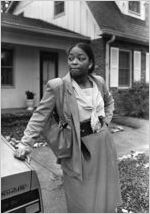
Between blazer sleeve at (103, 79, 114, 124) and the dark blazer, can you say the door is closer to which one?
blazer sleeve at (103, 79, 114, 124)

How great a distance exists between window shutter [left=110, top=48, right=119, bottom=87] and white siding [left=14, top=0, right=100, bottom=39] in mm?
1044

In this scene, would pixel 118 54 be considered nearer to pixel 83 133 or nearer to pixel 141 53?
pixel 141 53

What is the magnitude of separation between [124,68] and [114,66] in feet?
3.10

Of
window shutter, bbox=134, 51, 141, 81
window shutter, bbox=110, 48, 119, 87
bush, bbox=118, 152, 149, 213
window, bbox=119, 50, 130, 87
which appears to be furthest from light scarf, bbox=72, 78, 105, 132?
window shutter, bbox=134, 51, 141, 81

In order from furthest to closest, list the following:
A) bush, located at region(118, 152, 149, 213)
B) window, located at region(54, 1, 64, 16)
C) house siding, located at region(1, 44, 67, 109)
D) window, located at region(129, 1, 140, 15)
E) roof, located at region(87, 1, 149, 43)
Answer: window, located at region(129, 1, 140, 15), window, located at region(54, 1, 64, 16), house siding, located at region(1, 44, 67, 109), roof, located at region(87, 1, 149, 43), bush, located at region(118, 152, 149, 213)

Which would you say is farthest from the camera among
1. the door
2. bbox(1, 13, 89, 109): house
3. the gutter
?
the door

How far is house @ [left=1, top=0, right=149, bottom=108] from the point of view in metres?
9.06

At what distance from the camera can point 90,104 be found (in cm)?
190

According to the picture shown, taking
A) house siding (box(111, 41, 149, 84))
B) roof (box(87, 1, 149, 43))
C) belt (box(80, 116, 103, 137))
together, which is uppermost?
roof (box(87, 1, 149, 43))

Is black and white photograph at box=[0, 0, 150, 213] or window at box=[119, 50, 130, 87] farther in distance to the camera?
window at box=[119, 50, 130, 87]

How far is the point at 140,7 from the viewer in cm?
1117

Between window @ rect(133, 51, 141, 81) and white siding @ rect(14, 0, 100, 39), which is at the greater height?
white siding @ rect(14, 0, 100, 39)

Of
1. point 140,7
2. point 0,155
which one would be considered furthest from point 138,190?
point 140,7

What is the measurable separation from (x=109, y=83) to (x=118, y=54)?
4.15 ft
